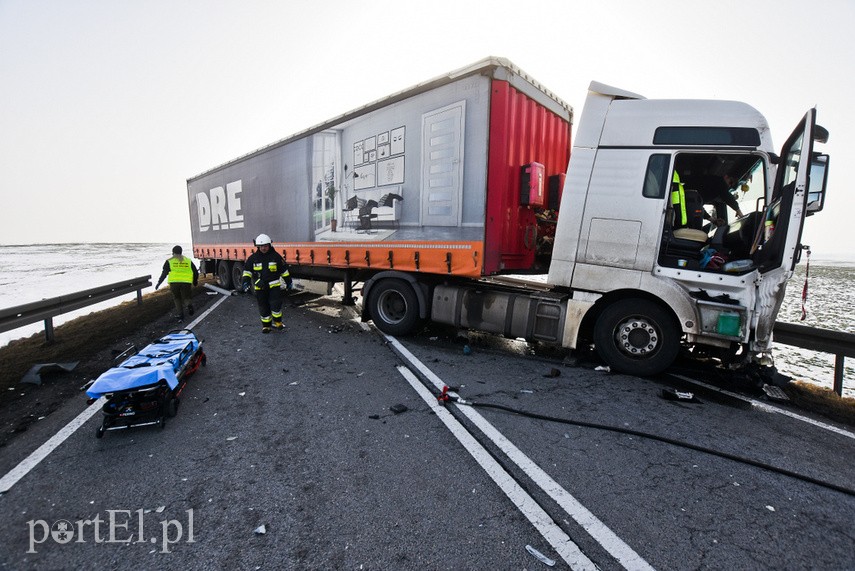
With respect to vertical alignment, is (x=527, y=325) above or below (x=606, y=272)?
below

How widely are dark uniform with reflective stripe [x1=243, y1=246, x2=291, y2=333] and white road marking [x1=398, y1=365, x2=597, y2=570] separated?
14.1 ft

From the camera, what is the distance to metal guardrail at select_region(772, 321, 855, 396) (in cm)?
434

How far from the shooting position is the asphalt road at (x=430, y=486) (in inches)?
77.2

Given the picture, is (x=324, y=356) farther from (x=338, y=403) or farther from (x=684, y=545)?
(x=684, y=545)

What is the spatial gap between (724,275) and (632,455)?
8.63ft

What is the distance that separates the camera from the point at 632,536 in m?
2.06

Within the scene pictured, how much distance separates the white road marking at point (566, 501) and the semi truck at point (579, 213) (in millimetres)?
2181

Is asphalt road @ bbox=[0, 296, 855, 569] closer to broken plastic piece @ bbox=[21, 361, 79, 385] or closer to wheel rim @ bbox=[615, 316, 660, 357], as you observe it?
wheel rim @ bbox=[615, 316, 660, 357]

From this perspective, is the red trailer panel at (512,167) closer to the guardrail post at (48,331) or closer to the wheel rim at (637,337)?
the wheel rim at (637,337)

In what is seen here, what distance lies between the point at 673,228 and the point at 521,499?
3788 mm

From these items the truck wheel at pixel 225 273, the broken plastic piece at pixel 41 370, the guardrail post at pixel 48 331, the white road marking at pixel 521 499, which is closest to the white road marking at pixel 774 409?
the white road marking at pixel 521 499

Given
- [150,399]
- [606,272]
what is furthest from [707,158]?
[150,399]

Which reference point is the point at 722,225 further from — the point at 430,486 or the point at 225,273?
the point at 225,273

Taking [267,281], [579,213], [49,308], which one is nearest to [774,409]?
[579,213]
